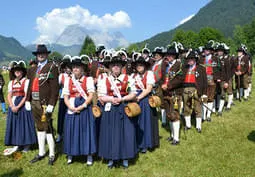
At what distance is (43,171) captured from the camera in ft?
17.4

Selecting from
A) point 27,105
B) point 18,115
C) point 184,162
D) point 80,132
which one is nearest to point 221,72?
point 184,162

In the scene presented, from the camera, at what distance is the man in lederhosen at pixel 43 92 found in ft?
17.6

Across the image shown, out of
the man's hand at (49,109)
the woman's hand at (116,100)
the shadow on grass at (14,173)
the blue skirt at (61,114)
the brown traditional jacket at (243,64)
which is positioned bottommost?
the shadow on grass at (14,173)

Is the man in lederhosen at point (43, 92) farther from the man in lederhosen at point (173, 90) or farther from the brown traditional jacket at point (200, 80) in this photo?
the brown traditional jacket at point (200, 80)

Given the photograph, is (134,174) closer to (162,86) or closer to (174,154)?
(174,154)

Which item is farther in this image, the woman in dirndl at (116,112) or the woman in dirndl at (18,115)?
the woman in dirndl at (18,115)

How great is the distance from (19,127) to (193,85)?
4753mm

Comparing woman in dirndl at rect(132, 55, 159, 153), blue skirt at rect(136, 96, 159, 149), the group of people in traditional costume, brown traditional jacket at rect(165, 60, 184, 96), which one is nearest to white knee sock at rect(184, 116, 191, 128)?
the group of people in traditional costume

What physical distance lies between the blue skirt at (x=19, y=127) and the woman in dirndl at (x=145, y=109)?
2771mm

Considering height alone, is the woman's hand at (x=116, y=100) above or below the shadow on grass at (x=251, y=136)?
above

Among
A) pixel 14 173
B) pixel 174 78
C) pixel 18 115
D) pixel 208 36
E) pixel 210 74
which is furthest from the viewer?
pixel 208 36

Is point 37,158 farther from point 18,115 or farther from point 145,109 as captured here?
point 145,109

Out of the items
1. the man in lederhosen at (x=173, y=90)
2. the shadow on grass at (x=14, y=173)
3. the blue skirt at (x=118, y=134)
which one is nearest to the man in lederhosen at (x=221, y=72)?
the man in lederhosen at (x=173, y=90)

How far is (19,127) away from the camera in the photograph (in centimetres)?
612
